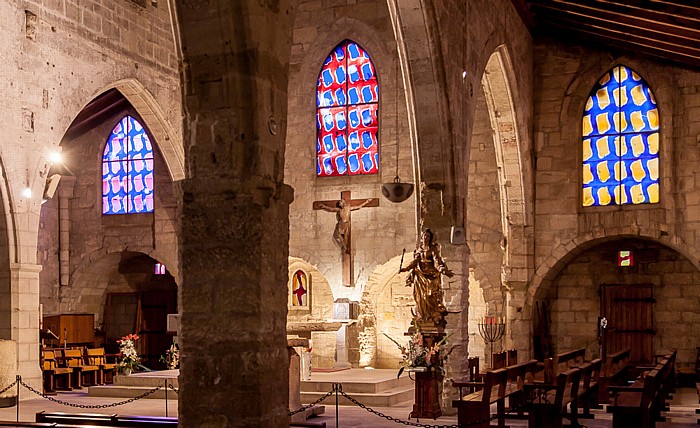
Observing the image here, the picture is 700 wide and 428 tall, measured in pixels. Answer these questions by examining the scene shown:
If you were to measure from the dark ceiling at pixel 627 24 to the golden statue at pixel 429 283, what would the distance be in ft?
14.5

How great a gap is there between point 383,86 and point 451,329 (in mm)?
6691

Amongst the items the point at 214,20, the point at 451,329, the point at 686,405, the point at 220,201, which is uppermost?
the point at 214,20

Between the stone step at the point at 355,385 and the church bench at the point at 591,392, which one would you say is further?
the stone step at the point at 355,385

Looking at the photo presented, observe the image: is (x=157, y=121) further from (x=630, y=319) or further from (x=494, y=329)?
(x=630, y=319)

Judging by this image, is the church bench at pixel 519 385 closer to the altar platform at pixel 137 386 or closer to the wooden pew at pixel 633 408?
the wooden pew at pixel 633 408

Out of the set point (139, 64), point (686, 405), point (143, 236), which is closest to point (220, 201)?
point (686, 405)

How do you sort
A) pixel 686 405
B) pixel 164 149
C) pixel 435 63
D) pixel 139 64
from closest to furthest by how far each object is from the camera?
pixel 435 63, pixel 686 405, pixel 139 64, pixel 164 149

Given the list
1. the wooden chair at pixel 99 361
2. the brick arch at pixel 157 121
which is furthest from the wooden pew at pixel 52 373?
the brick arch at pixel 157 121

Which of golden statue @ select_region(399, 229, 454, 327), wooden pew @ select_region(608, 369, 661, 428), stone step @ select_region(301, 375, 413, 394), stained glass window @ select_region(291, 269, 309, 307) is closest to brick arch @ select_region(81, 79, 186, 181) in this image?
stained glass window @ select_region(291, 269, 309, 307)

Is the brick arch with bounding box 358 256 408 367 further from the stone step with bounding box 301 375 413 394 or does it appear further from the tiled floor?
the tiled floor

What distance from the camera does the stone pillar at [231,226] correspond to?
559 cm

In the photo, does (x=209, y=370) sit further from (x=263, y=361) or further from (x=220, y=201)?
(x=220, y=201)

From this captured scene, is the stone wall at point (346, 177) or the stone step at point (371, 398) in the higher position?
the stone wall at point (346, 177)

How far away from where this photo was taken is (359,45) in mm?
17016
